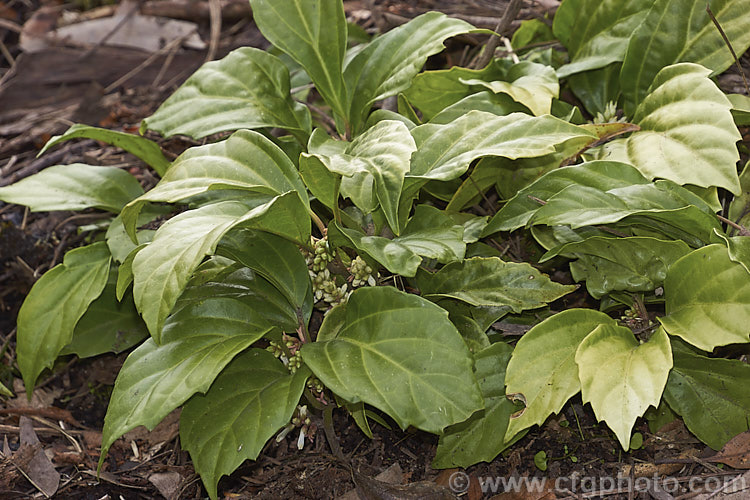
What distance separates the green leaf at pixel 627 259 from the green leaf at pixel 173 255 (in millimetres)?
598

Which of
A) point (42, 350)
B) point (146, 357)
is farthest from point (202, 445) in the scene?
point (42, 350)

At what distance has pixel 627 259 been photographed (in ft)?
4.46

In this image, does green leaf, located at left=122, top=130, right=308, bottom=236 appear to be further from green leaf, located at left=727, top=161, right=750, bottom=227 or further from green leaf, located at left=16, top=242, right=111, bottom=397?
green leaf, located at left=727, top=161, right=750, bottom=227

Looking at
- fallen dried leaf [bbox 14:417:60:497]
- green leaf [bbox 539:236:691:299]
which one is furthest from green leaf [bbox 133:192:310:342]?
fallen dried leaf [bbox 14:417:60:497]

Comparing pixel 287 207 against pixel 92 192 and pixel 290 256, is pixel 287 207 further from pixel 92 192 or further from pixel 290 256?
pixel 92 192

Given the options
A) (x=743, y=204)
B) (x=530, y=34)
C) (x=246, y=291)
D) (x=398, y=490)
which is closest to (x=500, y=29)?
(x=530, y=34)

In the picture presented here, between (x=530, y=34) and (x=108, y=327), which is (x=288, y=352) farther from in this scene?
(x=530, y=34)

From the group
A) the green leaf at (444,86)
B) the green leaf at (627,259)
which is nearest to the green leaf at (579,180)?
the green leaf at (627,259)

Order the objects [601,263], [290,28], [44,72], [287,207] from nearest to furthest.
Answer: [287,207], [601,263], [290,28], [44,72]

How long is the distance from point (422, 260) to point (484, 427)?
0.35m

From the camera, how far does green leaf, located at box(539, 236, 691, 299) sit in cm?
133

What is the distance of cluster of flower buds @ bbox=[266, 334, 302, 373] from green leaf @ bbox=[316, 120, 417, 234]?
41cm

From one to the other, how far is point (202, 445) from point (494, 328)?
25.4 inches

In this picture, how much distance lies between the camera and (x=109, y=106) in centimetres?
265
